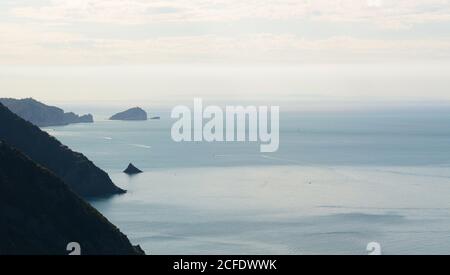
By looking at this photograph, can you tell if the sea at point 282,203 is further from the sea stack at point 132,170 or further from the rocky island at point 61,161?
the rocky island at point 61,161

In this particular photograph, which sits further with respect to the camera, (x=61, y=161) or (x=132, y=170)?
(x=132, y=170)

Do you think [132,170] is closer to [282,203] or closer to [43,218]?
[282,203]

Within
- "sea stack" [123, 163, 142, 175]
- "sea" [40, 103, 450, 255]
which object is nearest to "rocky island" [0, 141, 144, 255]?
"sea" [40, 103, 450, 255]

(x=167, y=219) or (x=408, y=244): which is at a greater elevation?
(x=167, y=219)

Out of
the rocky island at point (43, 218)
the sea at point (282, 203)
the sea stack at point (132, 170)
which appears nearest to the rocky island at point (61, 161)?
the sea at point (282, 203)

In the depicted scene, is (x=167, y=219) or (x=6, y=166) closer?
(x=6, y=166)

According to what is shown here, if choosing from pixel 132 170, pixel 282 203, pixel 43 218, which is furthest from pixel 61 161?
pixel 43 218

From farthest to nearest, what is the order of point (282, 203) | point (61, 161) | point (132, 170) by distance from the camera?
point (132, 170) < point (61, 161) < point (282, 203)
